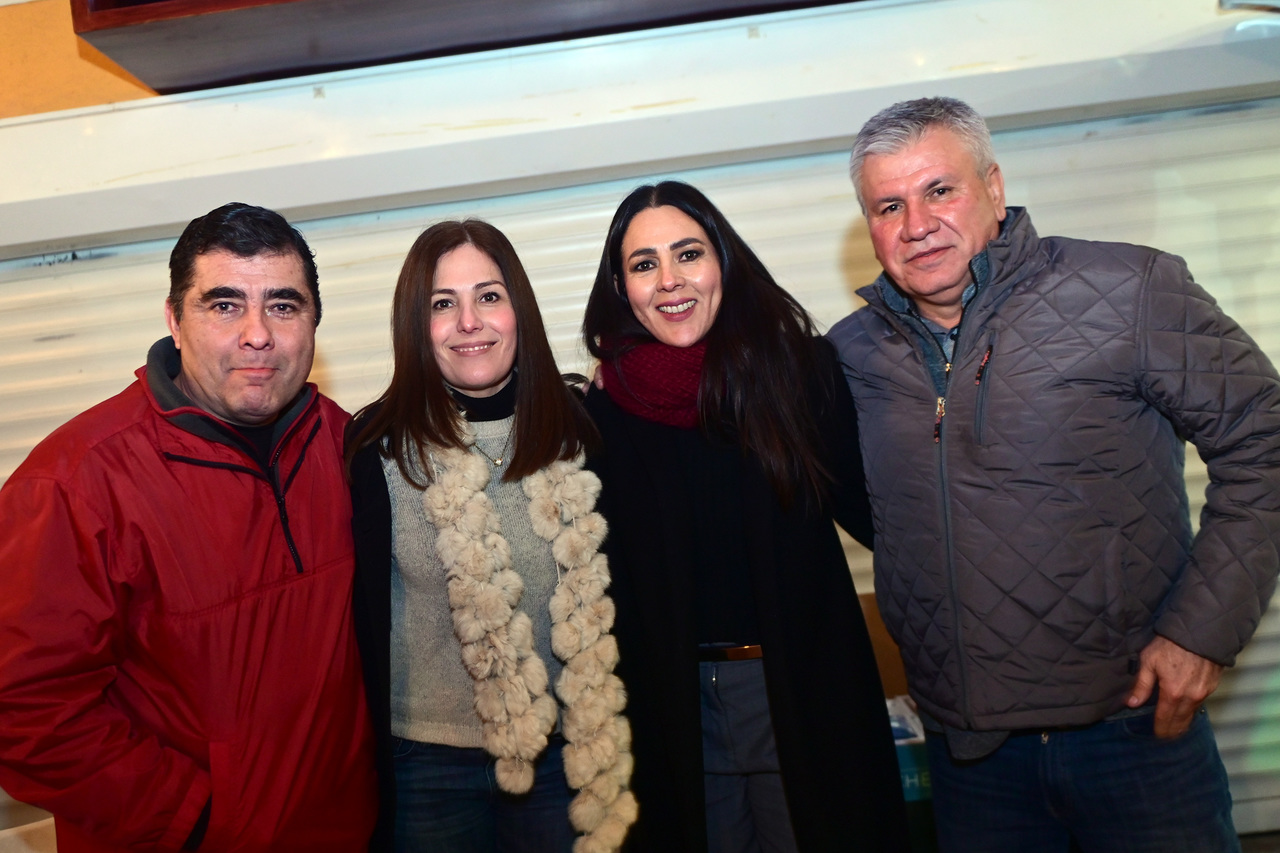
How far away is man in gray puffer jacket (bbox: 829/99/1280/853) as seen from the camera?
1.71m

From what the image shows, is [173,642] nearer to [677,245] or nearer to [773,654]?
[773,654]

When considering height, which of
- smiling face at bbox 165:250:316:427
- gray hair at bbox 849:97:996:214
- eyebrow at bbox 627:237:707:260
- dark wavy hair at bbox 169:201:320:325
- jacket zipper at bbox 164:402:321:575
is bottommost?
jacket zipper at bbox 164:402:321:575

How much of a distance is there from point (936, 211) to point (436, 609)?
147cm

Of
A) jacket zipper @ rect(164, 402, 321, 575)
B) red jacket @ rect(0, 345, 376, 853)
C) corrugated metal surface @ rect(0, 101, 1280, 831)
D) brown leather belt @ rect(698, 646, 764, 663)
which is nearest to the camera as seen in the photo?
red jacket @ rect(0, 345, 376, 853)

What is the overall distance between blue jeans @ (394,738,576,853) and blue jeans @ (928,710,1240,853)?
0.98 metres

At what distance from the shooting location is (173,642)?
1620 millimetres

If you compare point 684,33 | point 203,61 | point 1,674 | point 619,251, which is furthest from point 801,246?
point 1,674

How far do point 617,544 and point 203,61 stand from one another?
2.19 metres

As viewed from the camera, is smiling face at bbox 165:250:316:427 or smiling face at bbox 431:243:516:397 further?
smiling face at bbox 431:243:516:397

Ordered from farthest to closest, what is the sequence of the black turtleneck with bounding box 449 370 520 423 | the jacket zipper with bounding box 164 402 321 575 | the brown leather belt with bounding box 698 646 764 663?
the black turtleneck with bounding box 449 370 520 423
the brown leather belt with bounding box 698 646 764 663
the jacket zipper with bounding box 164 402 321 575

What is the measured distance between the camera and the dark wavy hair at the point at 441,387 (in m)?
1.93

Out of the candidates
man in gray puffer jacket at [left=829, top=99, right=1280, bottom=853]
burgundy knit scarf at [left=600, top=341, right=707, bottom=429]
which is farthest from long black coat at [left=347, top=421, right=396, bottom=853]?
man in gray puffer jacket at [left=829, top=99, right=1280, bottom=853]

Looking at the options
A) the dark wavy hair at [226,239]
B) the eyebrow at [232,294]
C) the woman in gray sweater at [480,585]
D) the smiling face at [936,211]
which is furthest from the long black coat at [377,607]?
the smiling face at [936,211]

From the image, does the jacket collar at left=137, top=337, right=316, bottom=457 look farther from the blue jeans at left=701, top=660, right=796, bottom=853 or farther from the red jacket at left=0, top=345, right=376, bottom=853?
the blue jeans at left=701, top=660, right=796, bottom=853
